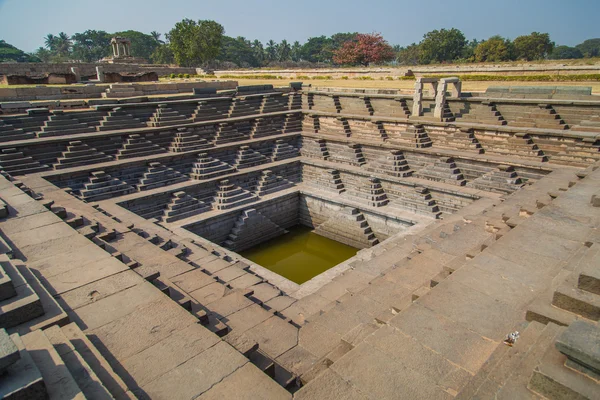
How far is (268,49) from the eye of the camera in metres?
95.1

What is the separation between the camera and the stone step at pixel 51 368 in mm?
2812

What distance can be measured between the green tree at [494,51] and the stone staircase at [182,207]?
4902 centimetres

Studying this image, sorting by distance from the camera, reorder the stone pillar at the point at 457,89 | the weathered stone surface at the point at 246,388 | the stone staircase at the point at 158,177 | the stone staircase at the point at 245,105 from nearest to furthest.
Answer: the weathered stone surface at the point at 246,388 → the stone staircase at the point at 158,177 → the stone pillar at the point at 457,89 → the stone staircase at the point at 245,105

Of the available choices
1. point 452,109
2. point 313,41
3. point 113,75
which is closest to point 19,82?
point 113,75

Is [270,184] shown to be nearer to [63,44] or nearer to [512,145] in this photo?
[512,145]

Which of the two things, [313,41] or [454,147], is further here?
[313,41]

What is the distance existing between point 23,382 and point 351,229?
10.9m

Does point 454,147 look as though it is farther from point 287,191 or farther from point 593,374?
point 593,374

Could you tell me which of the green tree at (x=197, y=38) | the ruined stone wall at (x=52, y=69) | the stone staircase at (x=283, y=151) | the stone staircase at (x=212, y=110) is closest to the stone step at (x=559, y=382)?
the stone staircase at (x=283, y=151)

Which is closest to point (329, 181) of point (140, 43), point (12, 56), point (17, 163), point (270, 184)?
point (270, 184)

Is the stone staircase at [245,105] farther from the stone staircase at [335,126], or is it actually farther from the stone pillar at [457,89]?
the stone pillar at [457,89]

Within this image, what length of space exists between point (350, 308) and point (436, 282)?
137 centimetres

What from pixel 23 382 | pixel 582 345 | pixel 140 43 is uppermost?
pixel 140 43

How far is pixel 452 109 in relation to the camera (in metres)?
14.6
